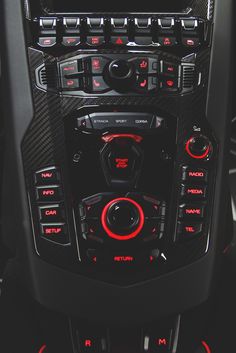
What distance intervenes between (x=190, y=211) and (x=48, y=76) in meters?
0.33

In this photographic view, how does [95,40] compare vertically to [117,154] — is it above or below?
above

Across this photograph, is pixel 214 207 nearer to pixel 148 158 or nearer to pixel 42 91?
pixel 148 158

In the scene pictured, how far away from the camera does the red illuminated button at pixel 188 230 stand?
0.93 meters

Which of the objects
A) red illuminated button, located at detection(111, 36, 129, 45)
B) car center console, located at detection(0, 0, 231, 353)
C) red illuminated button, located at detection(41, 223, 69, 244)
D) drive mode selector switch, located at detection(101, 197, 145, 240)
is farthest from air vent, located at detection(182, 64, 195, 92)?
red illuminated button, located at detection(41, 223, 69, 244)

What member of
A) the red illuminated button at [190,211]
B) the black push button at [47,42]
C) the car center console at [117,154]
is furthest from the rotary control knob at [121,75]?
the red illuminated button at [190,211]

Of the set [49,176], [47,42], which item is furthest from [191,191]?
[47,42]

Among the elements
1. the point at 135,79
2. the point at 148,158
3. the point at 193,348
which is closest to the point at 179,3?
the point at 135,79

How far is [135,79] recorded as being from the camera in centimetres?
92

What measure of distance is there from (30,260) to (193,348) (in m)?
0.33

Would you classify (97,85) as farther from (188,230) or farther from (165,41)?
(188,230)

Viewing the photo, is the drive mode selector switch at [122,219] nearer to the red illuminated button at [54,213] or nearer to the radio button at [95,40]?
the red illuminated button at [54,213]

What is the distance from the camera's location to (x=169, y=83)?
921 mm

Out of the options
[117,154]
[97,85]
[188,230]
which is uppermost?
[97,85]

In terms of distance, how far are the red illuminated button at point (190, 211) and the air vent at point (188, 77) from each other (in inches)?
7.8
